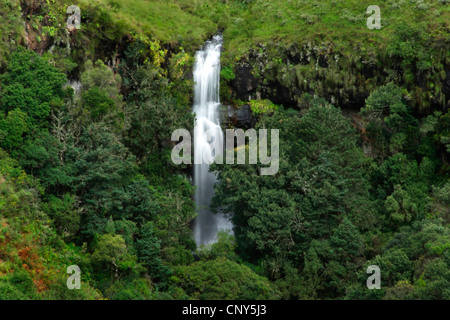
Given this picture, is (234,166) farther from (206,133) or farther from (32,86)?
(32,86)

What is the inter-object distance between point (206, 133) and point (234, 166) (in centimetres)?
716

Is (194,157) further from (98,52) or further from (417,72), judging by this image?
(417,72)

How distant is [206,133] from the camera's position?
155 feet

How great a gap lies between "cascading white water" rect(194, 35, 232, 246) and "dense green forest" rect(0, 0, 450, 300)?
3.44ft

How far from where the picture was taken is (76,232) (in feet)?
115

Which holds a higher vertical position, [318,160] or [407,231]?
[318,160]

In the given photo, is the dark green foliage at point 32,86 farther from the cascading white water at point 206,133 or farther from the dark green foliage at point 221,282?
the cascading white water at point 206,133

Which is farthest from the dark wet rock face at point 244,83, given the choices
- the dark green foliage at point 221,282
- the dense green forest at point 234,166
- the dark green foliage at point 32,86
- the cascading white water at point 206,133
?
the dark green foliage at point 221,282

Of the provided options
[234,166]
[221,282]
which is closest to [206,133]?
[234,166]

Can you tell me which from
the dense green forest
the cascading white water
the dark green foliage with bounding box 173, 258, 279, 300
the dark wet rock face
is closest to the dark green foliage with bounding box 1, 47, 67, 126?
the dense green forest

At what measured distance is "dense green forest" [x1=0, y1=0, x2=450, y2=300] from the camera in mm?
32938

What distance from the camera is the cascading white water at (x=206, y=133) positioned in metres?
44.4
